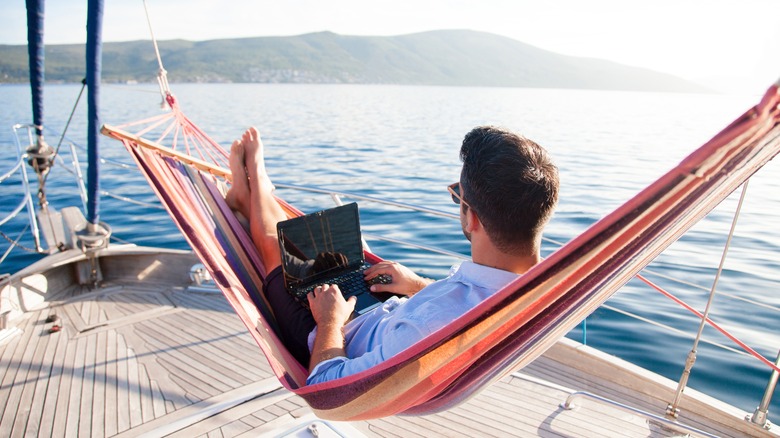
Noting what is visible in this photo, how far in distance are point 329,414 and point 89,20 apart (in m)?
2.52

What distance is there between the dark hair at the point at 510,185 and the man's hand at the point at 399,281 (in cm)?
66

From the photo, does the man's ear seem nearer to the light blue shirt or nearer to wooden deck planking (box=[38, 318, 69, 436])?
the light blue shirt

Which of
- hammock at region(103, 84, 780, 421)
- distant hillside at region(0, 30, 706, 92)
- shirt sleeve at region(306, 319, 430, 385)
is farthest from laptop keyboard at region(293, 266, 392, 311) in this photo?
distant hillside at region(0, 30, 706, 92)

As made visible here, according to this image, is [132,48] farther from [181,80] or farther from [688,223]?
[688,223]

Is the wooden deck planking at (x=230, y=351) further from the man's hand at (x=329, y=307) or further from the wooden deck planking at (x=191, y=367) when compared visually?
the man's hand at (x=329, y=307)

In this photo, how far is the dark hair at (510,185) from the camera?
109 cm

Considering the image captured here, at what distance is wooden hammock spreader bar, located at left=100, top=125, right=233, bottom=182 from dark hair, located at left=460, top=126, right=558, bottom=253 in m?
1.63

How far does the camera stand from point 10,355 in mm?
2477

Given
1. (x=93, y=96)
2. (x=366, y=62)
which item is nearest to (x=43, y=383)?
(x=93, y=96)

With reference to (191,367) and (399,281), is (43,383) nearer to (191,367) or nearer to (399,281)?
(191,367)

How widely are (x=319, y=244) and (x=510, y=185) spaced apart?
1109 mm

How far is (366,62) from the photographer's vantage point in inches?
5089

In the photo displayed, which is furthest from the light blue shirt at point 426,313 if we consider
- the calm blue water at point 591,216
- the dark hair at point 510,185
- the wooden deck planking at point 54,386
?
the wooden deck planking at point 54,386

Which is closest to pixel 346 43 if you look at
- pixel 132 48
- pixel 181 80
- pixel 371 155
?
pixel 132 48
